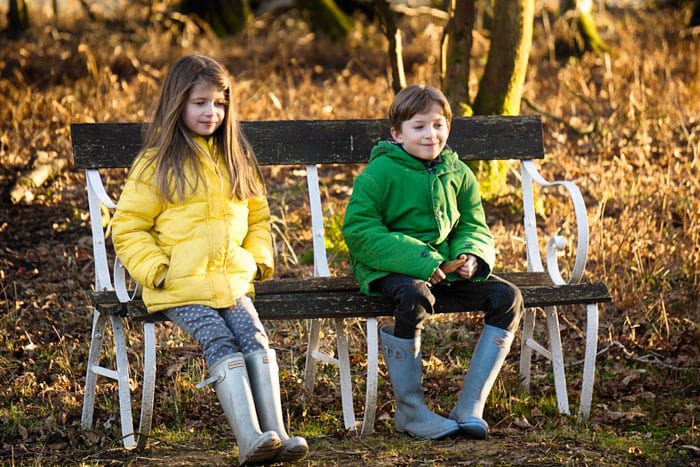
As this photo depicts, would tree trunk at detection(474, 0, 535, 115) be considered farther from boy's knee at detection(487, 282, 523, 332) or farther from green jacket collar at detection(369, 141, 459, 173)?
boy's knee at detection(487, 282, 523, 332)

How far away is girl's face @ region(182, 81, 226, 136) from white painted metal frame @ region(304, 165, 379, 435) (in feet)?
2.57

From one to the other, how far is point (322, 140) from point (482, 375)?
143cm

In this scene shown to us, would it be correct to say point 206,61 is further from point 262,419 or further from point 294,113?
point 294,113

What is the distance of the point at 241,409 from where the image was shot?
3631 mm

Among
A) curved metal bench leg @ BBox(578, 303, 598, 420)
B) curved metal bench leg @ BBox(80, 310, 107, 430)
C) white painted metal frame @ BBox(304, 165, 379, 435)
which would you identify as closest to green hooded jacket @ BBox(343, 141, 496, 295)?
white painted metal frame @ BBox(304, 165, 379, 435)

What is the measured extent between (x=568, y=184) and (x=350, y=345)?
1.49 metres

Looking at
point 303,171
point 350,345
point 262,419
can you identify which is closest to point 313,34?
point 303,171

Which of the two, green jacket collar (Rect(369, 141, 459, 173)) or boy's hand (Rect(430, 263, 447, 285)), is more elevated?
green jacket collar (Rect(369, 141, 459, 173))

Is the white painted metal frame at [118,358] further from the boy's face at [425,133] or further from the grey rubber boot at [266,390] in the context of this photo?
the boy's face at [425,133]

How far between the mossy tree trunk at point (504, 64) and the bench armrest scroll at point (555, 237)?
1.67 m

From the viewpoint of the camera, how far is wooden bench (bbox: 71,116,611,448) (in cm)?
403

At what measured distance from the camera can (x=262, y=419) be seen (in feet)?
12.3

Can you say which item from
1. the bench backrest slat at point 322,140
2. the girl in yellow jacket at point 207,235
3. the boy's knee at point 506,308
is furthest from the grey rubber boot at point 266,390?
the bench backrest slat at point 322,140

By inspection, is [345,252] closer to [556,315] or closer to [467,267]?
[556,315]
